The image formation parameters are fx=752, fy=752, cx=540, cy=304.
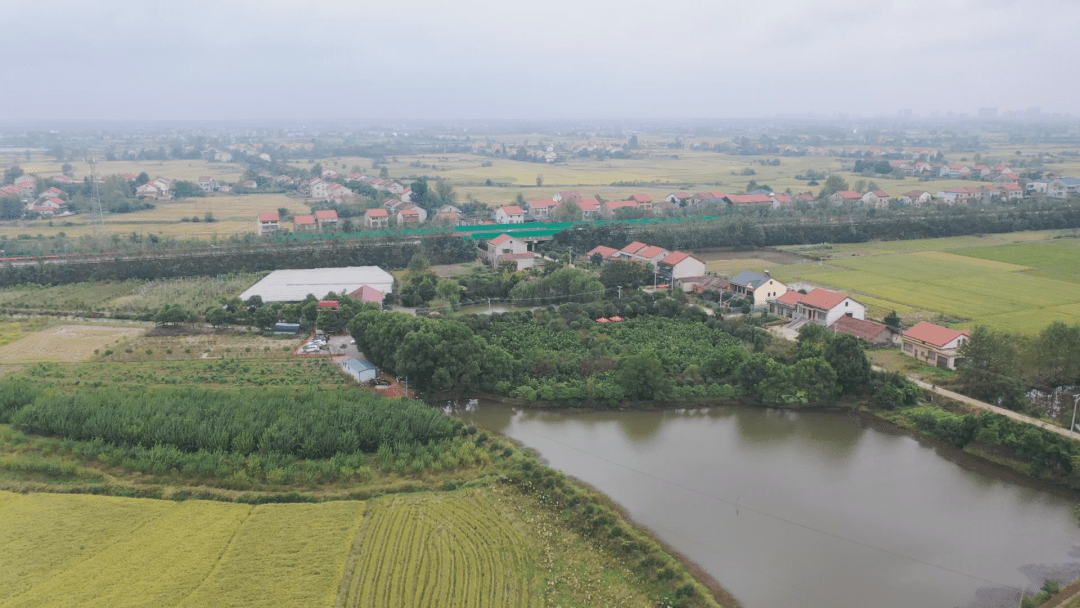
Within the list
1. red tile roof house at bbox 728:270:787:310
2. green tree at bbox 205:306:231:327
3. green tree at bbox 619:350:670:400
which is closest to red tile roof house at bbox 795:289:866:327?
red tile roof house at bbox 728:270:787:310

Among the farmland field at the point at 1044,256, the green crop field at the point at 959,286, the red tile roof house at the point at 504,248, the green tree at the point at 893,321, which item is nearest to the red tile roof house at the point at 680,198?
the green crop field at the point at 959,286

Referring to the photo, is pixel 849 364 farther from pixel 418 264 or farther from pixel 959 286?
pixel 418 264

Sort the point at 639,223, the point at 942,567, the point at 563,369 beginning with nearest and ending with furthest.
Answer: the point at 942,567
the point at 563,369
the point at 639,223

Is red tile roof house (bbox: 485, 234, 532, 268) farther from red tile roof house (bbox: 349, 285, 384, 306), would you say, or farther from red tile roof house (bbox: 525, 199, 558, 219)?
red tile roof house (bbox: 525, 199, 558, 219)

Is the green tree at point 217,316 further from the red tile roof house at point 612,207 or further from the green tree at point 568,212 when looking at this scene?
the red tile roof house at point 612,207

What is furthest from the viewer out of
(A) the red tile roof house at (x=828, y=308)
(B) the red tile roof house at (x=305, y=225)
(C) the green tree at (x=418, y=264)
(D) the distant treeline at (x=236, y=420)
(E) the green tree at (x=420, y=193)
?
(E) the green tree at (x=420, y=193)

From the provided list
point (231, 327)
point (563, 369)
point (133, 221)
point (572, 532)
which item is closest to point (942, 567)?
point (572, 532)

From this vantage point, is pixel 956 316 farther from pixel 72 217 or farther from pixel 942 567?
pixel 72 217
